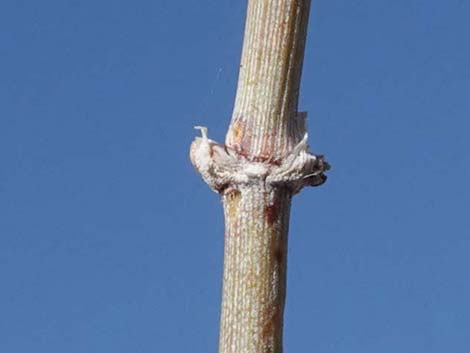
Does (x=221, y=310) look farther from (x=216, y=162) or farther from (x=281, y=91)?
(x=281, y=91)

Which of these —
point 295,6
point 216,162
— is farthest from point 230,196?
point 295,6

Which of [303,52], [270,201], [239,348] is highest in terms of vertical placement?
[303,52]

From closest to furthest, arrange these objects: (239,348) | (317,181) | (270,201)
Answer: (239,348) → (270,201) → (317,181)

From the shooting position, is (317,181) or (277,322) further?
(317,181)

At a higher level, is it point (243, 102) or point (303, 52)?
point (303, 52)

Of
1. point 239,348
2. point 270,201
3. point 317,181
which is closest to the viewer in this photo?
point 239,348
